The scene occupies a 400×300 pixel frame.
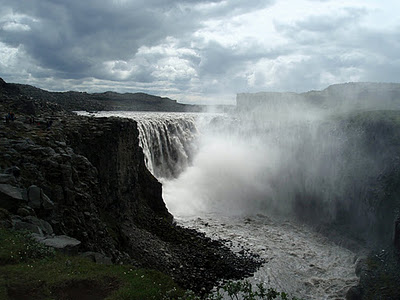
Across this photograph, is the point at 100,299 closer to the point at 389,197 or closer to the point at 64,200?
the point at 64,200

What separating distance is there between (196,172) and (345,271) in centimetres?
2729

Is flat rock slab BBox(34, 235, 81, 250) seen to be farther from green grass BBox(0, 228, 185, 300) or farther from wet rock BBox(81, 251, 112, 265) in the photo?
wet rock BBox(81, 251, 112, 265)

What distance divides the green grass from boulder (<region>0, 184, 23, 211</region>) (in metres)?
1.63

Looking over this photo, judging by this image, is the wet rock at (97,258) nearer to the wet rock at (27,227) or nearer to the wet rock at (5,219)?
the wet rock at (27,227)

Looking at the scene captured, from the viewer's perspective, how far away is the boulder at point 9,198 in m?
12.8

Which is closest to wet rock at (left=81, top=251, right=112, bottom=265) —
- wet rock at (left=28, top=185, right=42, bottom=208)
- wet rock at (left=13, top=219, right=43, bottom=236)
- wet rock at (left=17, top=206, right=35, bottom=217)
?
wet rock at (left=13, top=219, right=43, bottom=236)

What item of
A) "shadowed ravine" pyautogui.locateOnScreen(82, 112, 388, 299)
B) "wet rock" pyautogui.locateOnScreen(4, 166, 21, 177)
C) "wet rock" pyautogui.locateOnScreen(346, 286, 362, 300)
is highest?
"wet rock" pyautogui.locateOnScreen(4, 166, 21, 177)

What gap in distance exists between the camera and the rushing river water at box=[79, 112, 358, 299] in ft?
87.5

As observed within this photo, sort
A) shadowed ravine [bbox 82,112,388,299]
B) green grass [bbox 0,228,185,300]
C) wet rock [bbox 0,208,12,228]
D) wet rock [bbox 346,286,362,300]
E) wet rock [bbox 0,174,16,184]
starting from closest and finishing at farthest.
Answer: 1. green grass [bbox 0,228,185,300]
2. wet rock [bbox 0,208,12,228]
3. wet rock [bbox 0,174,16,184]
4. wet rock [bbox 346,286,362,300]
5. shadowed ravine [bbox 82,112,388,299]

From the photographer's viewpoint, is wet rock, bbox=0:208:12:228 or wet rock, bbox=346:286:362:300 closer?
wet rock, bbox=0:208:12:228

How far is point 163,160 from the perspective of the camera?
4484cm

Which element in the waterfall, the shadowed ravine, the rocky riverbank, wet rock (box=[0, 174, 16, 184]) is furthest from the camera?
the waterfall

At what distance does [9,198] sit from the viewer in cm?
1294

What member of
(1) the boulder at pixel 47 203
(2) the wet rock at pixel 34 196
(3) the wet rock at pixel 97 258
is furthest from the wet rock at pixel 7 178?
(3) the wet rock at pixel 97 258
